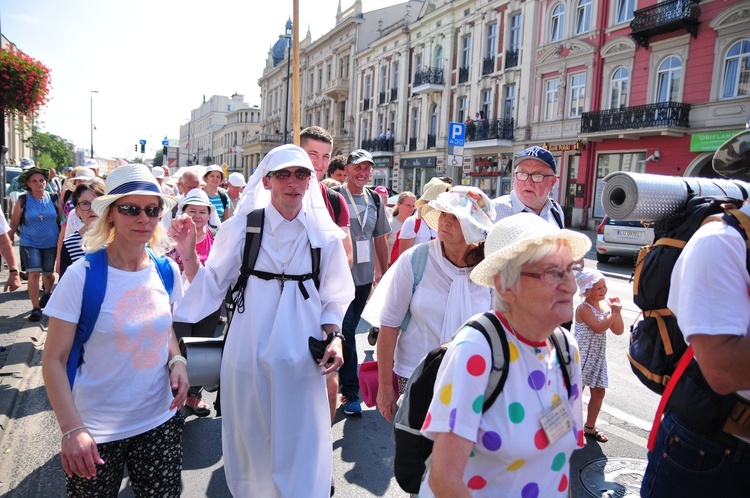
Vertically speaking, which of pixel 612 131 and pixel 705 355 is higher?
pixel 612 131

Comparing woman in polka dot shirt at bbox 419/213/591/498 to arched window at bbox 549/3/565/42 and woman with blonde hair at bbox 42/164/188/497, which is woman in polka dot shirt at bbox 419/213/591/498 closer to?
woman with blonde hair at bbox 42/164/188/497

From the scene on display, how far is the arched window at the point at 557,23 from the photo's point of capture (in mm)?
24128

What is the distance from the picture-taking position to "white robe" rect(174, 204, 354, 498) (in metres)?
2.64

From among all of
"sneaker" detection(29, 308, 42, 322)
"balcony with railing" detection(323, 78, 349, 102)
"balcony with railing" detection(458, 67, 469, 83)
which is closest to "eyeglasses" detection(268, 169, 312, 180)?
"sneaker" detection(29, 308, 42, 322)

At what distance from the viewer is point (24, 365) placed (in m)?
5.12

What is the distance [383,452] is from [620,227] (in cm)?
1171

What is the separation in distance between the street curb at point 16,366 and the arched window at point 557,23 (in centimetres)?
2457

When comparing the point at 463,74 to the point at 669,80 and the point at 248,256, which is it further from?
the point at 248,256

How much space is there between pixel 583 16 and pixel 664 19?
446cm

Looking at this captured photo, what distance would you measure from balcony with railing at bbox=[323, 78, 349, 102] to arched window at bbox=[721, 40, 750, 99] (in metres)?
30.6

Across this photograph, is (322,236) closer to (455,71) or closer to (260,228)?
(260,228)

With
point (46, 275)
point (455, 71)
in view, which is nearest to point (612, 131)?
point (455, 71)

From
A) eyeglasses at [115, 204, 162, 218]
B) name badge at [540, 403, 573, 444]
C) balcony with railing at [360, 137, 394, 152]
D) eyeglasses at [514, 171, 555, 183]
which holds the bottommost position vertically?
name badge at [540, 403, 573, 444]

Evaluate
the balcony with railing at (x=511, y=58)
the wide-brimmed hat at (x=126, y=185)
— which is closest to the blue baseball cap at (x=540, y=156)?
the wide-brimmed hat at (x=126, y=185)
